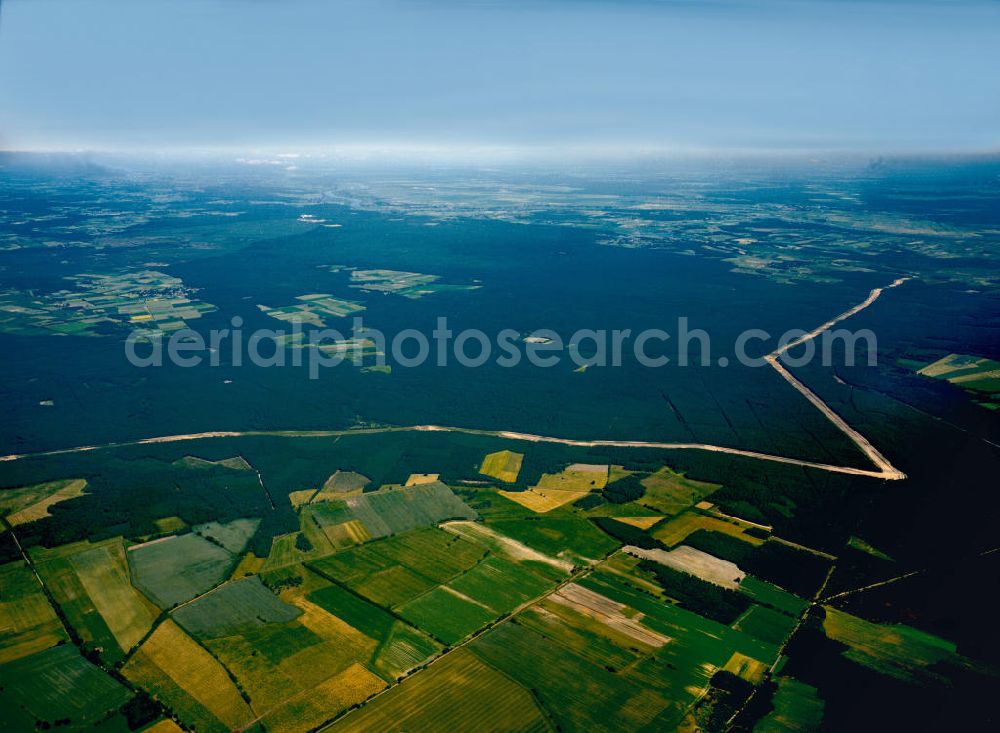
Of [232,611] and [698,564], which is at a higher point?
[698,564]

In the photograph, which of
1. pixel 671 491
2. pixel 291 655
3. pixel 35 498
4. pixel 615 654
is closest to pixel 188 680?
pixel 291 655

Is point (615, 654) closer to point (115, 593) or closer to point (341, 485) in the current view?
point (341, 485)

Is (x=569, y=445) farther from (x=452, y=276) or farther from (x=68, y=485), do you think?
(x=452, y=276)

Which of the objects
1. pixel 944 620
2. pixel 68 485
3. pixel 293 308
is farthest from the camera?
pixel 293 308

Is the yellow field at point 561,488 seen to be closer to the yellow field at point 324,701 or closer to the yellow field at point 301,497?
the yellow field at point 301,497

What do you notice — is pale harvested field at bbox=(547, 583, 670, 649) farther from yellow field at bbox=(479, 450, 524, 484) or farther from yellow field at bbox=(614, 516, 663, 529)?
yellow field at bbox=(479, 450, 524, 484)

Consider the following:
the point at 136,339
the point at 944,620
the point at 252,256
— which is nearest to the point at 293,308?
the point at 136,339

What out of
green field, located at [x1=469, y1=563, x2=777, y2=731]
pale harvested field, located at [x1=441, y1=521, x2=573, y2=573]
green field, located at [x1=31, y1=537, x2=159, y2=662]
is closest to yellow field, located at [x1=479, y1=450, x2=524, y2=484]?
pale harvested field, located at [x1=441, y1=521, x2=573, y2=573]
